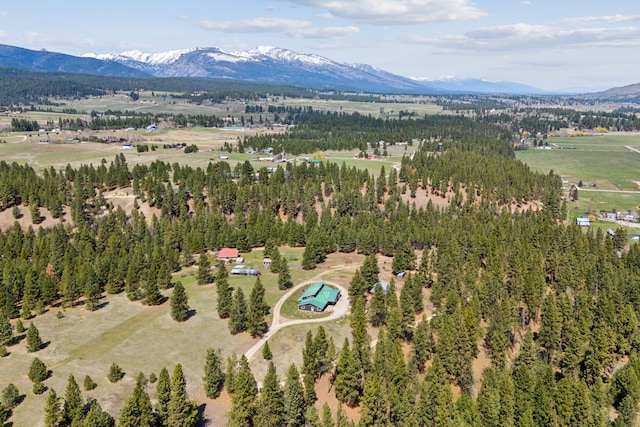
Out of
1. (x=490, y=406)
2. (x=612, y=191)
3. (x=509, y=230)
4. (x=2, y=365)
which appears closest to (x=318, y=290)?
(x=490, y=406)

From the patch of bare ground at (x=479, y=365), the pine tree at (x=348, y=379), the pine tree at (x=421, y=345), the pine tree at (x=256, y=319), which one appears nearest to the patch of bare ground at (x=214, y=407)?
the pine tree at (x=256, y=319)

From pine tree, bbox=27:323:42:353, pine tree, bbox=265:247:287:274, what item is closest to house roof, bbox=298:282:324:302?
pine tree, bbox=265:247:287:274

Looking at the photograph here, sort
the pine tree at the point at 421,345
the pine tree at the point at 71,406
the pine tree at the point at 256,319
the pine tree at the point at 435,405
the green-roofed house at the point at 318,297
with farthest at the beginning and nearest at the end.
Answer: the green-roofed house at the point at 318,297, the pine tree at the point at 256,319, the pine tree at the point at 421,345, the pine tree at the point at 435,405, the pine tree at the point at 71,406

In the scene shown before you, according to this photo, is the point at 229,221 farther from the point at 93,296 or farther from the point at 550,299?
the point at 550,299

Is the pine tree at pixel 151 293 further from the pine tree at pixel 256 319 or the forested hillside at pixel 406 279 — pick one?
the pine tree at pixel 256 319

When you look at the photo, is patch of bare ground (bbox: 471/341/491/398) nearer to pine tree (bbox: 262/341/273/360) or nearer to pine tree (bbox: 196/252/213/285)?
pine tree (bbox: 262/341/273/360)

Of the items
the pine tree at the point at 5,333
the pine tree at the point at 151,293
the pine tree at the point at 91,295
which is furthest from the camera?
the pine tree at the point at 151,293
